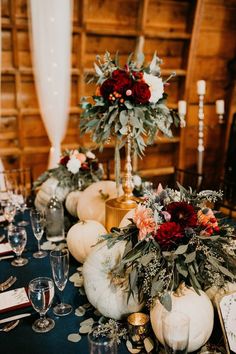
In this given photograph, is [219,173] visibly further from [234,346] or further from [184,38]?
[234,346]

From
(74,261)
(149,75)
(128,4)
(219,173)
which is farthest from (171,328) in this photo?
(219,173)

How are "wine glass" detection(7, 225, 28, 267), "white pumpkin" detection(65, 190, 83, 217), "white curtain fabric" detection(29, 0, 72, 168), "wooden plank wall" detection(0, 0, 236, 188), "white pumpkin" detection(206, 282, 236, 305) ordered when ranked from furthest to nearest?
"wooden plank wall" detection(0, 0, 236, 188) < "white curtain fabric" detection(29, 0, 72, 168) < "white pumpkin" detection(65, 190, 83, 217) < "wine glass" detection(7, 225, 28, 267) < "white pumpkin" detection(206, 282, 236, 305)

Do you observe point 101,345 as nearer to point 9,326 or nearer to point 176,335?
point 176,335

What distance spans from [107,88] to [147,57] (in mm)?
→ 3079

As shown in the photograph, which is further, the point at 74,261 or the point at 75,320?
the point at 74,261

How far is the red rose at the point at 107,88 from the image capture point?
1.73m

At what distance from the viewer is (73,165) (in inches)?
88.6

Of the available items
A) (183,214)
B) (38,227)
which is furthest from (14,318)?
(183,214)

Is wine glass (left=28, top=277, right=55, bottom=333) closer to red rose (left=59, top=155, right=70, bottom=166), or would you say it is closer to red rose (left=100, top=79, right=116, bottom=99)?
red rose (left=100, top=79, right=116, bottom=99)

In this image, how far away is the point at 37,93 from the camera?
3.90m

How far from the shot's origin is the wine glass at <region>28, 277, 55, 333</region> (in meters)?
1.16

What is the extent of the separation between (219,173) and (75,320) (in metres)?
4.43

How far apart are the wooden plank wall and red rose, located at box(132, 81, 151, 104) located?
232 cm

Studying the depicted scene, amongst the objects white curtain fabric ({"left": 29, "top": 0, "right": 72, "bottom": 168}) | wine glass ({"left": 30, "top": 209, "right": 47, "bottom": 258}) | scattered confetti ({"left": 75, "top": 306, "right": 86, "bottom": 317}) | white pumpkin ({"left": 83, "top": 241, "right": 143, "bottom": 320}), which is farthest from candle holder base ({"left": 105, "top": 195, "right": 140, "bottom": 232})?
white curtain fabric ({"left": 29, "top": 0, "right": 72, "bottom": 168})
